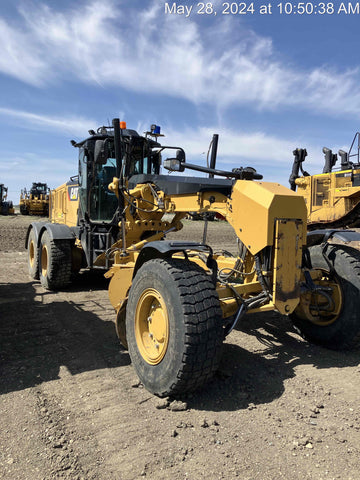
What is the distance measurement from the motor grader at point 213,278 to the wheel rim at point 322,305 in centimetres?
1

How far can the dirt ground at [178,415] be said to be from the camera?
2291 millimetres

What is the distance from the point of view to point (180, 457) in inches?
93.4

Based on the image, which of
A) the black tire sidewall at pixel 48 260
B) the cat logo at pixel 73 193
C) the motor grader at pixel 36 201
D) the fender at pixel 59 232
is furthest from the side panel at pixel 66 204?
the motor grader at pixel 36 201

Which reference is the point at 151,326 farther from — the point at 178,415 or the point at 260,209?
the point at 260,209

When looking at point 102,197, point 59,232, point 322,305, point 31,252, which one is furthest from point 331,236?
point 31,252

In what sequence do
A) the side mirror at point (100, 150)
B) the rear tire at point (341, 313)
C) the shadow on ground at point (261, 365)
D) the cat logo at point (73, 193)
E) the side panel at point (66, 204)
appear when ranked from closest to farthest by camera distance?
the shadow on ground at point (261, 365) → the rear tire at point (341, 313) → the side mirror at point (100, 150) → the cat logo at point (73, 193) → the side panel at point (66, 204)

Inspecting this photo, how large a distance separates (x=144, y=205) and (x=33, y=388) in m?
2.87

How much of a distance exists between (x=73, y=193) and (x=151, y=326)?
4.85m

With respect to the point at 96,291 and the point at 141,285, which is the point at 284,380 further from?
the point at 96,291

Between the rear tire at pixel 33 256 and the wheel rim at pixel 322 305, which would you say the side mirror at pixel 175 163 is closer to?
the wheel rim at pixel 322 305

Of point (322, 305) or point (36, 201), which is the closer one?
point (322, 305)

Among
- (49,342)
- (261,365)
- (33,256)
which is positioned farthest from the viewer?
(33,256)

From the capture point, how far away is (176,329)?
2.93m

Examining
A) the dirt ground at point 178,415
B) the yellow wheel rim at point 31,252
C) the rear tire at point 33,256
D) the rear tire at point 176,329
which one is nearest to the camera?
the dirt ground at point 178,415
